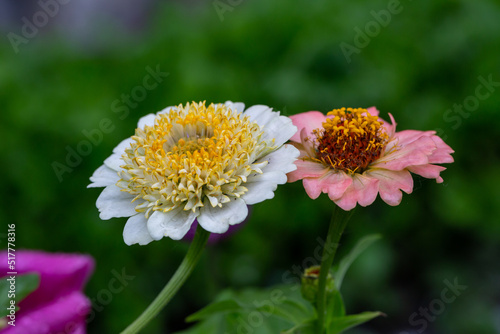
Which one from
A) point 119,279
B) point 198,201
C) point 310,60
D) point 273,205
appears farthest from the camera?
point 310,60

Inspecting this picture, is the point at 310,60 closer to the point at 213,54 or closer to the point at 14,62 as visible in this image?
the point at 213,54

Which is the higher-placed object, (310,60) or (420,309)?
(310,60)

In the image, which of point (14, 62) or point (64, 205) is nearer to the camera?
point (64, 205)

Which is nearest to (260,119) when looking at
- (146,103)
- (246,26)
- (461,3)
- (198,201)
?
(198,201)

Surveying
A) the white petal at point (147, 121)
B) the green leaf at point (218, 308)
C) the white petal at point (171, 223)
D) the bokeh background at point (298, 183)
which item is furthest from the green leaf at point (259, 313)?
the bokeh background at point (298, 183)

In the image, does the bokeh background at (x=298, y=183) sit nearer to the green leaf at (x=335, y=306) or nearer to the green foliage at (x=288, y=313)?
the green foliage at (x=288, y=313)

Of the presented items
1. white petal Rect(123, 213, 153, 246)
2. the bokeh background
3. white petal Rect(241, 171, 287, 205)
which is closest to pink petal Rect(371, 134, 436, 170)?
white petal Rect(241, 171, 287, 205)

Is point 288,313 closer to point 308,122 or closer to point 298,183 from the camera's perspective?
point 308,122
